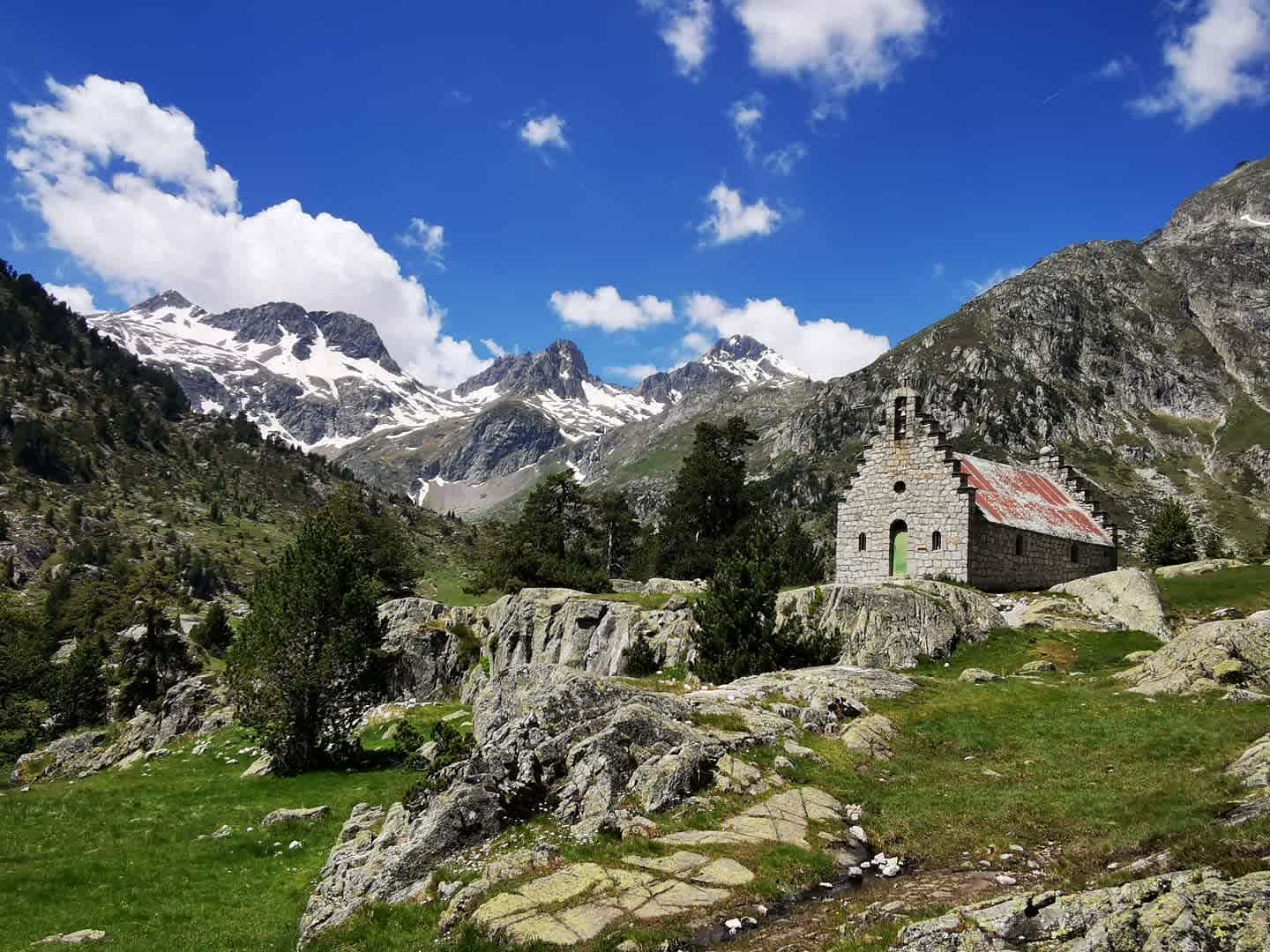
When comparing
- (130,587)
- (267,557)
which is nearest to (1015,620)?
(130,587)

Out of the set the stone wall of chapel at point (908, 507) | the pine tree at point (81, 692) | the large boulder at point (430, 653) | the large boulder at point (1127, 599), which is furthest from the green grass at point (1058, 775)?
the pine tree at point (81, 692)

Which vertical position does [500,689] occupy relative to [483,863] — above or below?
above

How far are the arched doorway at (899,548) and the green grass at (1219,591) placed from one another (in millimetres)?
13574

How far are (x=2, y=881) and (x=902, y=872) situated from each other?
85.6ft

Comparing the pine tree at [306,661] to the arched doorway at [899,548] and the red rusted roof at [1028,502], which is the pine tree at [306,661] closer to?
the arched doorway at [899,548]

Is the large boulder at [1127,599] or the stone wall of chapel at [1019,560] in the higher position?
the stone wall of chapel at [1019,560]

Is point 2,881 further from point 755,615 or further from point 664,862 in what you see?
point 755,615

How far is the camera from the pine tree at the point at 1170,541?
266 feet

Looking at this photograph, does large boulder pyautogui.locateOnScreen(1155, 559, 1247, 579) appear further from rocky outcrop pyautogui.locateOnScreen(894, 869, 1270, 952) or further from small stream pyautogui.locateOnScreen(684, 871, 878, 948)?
rocky outcrop pyautogui.locateOnScreen(894, 869, 1270, 952)

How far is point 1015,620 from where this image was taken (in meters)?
40.7

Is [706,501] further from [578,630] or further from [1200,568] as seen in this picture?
[1200,568]

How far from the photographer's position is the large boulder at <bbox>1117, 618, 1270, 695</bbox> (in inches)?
1071

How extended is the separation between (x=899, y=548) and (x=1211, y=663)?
21.0m

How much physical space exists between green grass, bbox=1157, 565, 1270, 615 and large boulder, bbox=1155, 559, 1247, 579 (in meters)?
2.57
